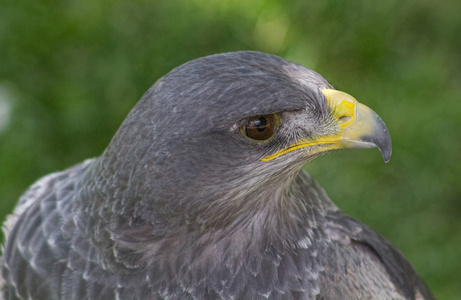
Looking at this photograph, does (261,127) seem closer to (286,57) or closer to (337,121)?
(337,121)

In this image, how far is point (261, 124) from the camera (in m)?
2.91

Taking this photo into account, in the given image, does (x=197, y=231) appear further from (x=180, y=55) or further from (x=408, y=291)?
(x=180, y=55)

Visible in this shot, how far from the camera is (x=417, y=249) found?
5.86 metres

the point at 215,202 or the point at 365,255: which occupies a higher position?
the point at 215,202

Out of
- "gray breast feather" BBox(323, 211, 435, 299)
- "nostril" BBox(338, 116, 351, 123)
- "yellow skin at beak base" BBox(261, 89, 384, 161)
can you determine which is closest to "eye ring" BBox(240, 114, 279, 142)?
"yellow skin at beak base" BBox(261, 89, 384, 161)

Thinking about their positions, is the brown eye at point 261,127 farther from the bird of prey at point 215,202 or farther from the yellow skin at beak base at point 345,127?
the yellow skin at beak base at point 345,127

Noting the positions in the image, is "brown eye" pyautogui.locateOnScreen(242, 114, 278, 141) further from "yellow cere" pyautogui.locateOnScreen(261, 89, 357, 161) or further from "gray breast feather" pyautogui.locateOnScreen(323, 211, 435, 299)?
"gray breast feather" pyautogui.locateOnScreen(323, 211, 435, 299)

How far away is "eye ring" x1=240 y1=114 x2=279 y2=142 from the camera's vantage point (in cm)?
290

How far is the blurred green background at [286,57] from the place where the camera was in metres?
5.97

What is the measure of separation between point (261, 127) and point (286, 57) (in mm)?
3568

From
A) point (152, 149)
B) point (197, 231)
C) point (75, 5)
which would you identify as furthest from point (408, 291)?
point (75, 5)

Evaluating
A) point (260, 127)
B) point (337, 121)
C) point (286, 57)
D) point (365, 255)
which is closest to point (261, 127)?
point (260, 127)

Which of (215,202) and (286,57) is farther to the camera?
(286,57)

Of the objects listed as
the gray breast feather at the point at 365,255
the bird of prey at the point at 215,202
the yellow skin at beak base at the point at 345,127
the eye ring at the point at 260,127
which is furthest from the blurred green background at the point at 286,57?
the eye ring at the point at 260,127
